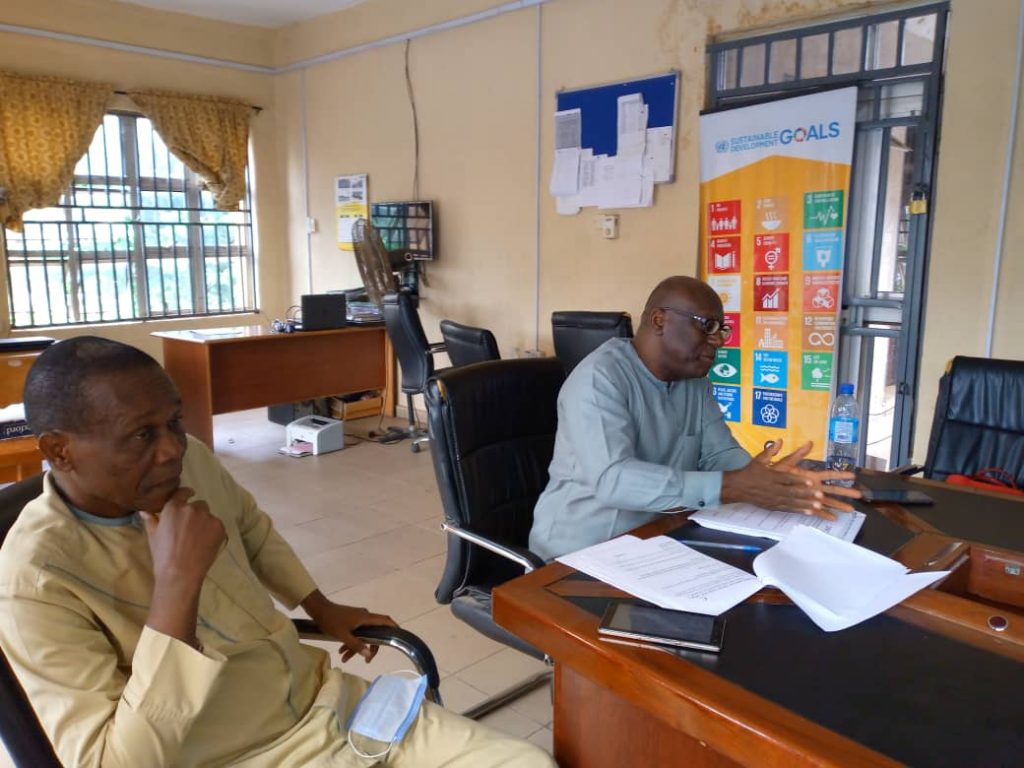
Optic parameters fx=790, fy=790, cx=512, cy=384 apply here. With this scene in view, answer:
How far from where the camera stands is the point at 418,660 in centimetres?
137

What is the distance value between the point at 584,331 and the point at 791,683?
→ 2879 millimetres

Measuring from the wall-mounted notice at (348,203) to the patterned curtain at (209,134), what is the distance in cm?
97

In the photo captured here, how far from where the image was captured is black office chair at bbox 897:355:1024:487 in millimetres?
2377

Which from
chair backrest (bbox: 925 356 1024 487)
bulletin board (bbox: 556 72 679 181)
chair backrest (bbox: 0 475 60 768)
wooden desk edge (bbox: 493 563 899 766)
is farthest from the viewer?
bulletin board (bbox: 556 72 679 181)

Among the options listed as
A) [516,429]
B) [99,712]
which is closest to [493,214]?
[516,429]

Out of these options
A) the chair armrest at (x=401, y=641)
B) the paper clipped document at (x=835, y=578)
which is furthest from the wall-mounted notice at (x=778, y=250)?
the chair armrest at (x=401, y=641)

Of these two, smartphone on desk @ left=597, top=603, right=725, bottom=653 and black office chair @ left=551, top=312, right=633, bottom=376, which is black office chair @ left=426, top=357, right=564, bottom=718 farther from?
black office chair @ left=551, top=312, right=633, bottom=376

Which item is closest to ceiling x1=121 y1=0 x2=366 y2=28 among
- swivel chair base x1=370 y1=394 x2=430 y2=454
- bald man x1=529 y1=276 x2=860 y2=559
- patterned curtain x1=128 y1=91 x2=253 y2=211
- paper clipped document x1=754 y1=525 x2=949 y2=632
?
patterned curtain x1=128 y1=91 x2=253 y2=211

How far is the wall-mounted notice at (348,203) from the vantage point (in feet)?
20.2

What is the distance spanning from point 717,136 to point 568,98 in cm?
104

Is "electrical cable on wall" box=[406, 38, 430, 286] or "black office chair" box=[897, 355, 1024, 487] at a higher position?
"electrical cable on wall" box=[406, 38, 430, 286]

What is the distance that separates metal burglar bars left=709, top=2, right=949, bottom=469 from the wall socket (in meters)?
0.98

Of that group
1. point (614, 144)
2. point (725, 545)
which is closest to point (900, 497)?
point (725, 545)

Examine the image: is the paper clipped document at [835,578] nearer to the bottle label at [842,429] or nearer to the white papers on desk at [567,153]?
the bottle label at [842,429]
